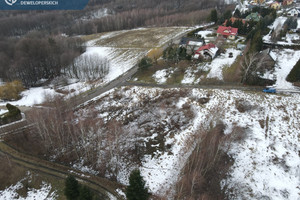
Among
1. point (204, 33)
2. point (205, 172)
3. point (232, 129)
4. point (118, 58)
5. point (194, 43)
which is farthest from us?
point (204, 33)

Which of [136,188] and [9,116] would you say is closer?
[136,188]

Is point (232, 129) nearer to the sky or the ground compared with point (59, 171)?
nearer to the sky

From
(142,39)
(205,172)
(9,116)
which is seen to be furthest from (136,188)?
(142,39)

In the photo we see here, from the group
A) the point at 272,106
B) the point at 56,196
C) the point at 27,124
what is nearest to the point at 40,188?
the point at 56,196

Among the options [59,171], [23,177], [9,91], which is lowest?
[23,177]

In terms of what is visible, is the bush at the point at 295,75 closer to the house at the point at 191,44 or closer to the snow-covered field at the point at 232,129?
the snow-covered field at the point at 232,129

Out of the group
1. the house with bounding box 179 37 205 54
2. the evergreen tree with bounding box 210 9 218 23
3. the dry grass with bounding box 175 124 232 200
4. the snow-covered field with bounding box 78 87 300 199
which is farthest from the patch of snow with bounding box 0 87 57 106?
the evergreen tree with bounding box 210 9 218 23
